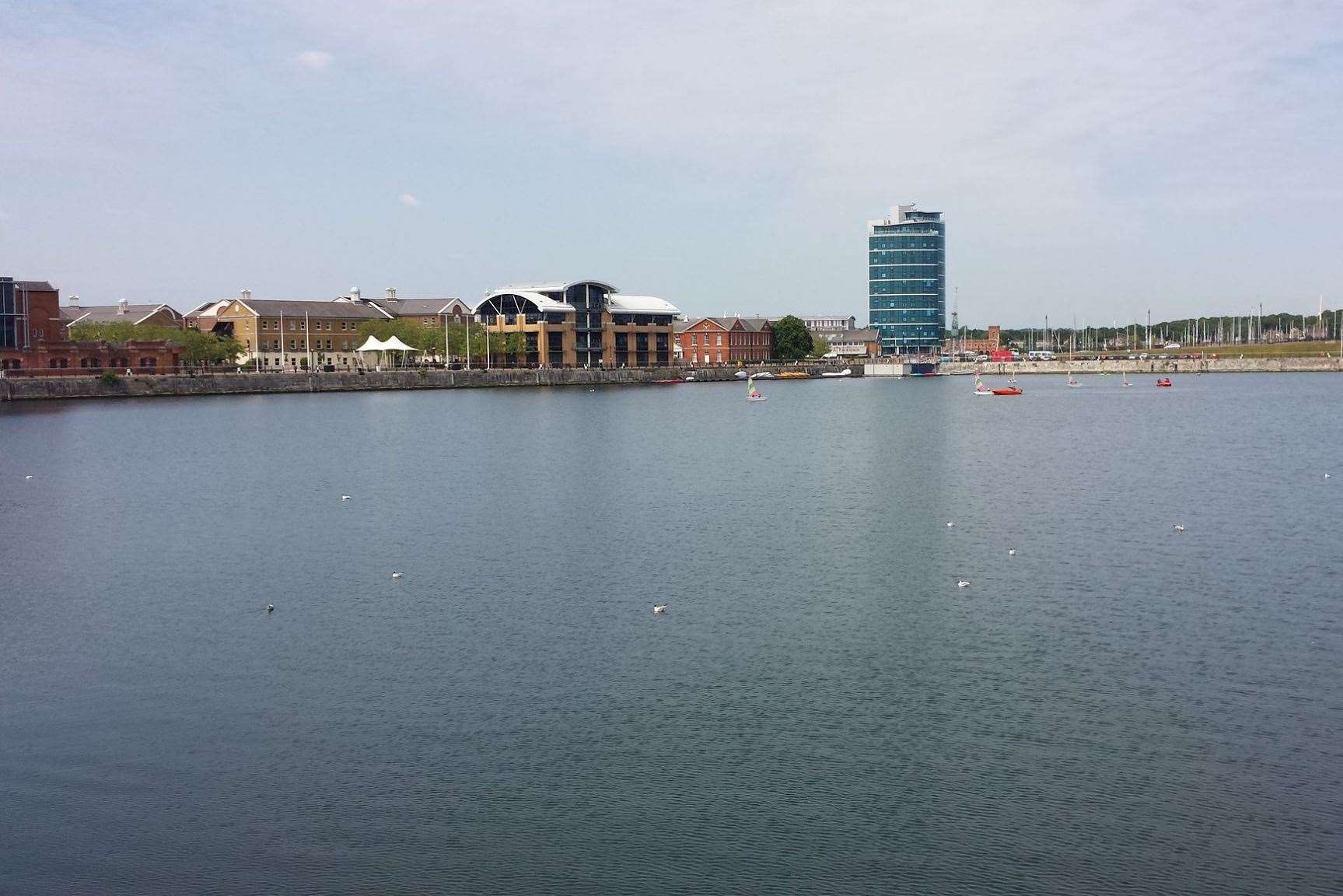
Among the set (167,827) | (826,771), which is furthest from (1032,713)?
(167,827)

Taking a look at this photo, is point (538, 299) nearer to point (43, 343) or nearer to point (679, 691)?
point (43, 343)

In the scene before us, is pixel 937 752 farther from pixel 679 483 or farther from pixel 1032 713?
pixel 679 483

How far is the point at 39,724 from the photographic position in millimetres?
20734

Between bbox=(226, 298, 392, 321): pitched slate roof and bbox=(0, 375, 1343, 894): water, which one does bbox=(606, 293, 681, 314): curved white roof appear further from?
bbox=(0, 375, 1343, 894): water

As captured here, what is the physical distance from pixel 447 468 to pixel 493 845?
45976mm

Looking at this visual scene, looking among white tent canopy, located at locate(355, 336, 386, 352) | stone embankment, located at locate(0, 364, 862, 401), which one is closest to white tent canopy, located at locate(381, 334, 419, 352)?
white tent canopy, located at locate(355, 336, 386, 352)

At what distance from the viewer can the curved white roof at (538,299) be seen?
168 m

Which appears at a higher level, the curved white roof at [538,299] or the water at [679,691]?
the curved white roof at [538,299]

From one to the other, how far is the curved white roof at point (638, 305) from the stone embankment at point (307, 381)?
348 inches

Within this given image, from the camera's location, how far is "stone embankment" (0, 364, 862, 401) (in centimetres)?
12556

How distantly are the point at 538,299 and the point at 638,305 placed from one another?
1994cm

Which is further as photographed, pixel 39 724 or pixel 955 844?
pixel 39 724

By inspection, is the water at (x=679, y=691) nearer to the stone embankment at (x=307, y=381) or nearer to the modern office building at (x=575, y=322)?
the stone embankment at (x=307, y=381)

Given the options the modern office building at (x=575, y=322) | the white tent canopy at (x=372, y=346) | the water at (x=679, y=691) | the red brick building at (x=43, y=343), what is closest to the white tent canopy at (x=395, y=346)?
the white tent canopy at (x=372, y=346)
